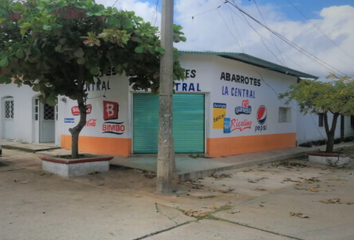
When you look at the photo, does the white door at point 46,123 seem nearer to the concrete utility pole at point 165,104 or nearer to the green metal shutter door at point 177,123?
the green metal shutter door at point 177,123

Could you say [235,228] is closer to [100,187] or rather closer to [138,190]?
[138,190]

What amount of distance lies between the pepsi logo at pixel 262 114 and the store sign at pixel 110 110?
625 centimetres

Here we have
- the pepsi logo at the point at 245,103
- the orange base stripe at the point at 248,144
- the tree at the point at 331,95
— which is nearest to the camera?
the tree at the point at 331,95

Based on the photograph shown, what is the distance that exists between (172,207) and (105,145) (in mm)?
6398

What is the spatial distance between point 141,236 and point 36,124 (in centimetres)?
1183

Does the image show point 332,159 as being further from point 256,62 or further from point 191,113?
point 191,113

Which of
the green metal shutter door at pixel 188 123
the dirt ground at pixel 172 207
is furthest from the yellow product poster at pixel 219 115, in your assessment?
the dirt ground at pixel 172 207

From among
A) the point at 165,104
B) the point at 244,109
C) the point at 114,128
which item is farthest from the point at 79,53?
the point at 244,109

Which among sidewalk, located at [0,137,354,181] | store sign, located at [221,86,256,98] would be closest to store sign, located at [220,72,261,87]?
store sign, located at [221,86,256,98]

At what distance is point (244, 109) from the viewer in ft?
43.4

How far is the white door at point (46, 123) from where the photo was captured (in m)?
14.6

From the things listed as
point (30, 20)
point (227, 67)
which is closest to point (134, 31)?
point (30, 20)

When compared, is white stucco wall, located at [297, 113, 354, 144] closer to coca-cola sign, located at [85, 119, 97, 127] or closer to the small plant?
the small plant

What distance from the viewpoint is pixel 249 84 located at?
13523mm
